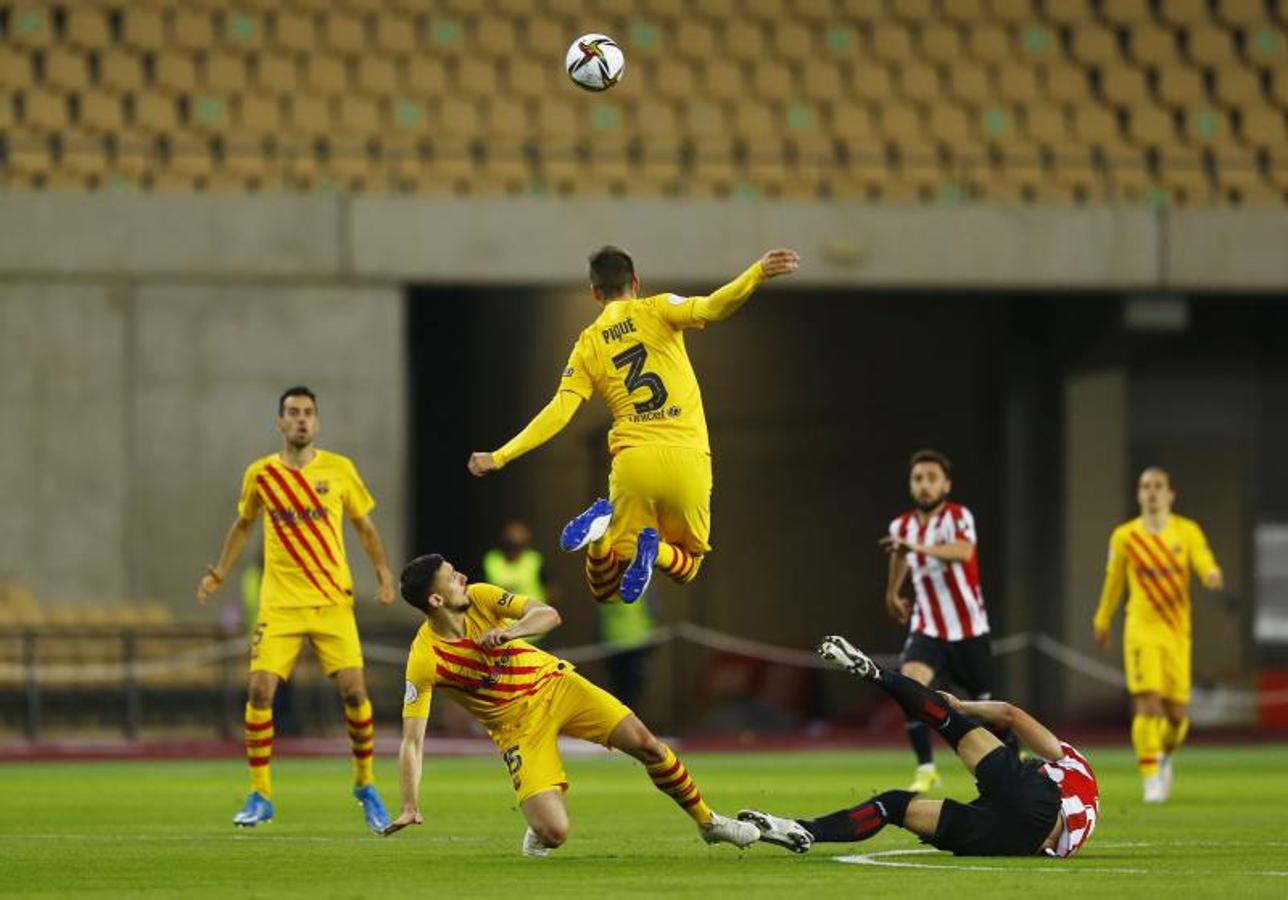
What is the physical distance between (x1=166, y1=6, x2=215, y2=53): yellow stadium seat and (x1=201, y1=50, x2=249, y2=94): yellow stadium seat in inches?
6.0

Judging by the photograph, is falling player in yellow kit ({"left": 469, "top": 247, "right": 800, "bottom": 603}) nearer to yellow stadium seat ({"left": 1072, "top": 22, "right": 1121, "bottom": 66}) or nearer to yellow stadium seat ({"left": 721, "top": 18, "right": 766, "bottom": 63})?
yellow stadium seat ({"left": 721, "top": 18, "right": 766, "bottom": 63})

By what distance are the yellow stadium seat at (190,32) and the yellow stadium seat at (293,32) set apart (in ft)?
2.21

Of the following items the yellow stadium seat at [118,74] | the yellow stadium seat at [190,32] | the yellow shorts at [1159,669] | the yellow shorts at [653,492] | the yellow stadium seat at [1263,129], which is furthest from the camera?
the yellow stadium seat at [1263,129]

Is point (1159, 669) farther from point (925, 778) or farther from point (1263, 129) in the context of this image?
point (1263, 129)

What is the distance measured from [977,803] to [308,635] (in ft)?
15.2

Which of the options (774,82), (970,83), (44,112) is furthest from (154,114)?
(970,83)

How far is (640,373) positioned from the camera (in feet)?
39.3

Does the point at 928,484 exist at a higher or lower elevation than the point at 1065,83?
lower

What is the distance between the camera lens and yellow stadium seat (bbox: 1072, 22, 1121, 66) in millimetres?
28969

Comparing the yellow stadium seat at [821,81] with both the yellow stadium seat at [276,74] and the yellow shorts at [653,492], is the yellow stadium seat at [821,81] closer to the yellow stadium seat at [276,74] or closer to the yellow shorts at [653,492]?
the yellow stadium seat at [276,74]

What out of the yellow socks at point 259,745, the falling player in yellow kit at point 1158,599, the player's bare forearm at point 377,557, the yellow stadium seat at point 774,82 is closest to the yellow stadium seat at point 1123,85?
the yellow stadium seat at point 774,82

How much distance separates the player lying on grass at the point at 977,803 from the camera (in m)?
10.0

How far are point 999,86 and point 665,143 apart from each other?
3851mm

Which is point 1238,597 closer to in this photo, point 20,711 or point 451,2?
point 451,2
